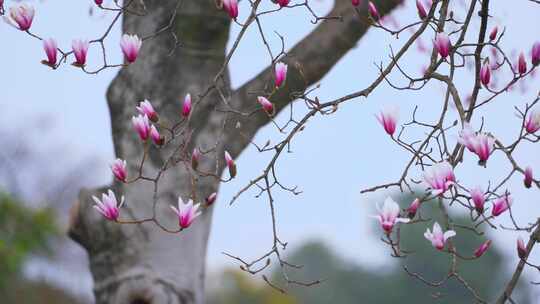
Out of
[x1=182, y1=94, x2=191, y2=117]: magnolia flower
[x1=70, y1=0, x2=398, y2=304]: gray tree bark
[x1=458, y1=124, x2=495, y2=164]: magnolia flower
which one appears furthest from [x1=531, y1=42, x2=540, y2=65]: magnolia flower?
[x1=70, y1=0, x2=398, y2=304]: gray tree bark

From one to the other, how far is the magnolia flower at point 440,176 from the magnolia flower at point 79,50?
46.4 inches

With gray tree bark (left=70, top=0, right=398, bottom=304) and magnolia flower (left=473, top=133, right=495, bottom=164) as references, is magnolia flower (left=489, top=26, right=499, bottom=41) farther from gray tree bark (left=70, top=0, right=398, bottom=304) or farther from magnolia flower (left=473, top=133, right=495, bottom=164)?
gray tree bark (left=70, top=0, right=398, bottom=304)

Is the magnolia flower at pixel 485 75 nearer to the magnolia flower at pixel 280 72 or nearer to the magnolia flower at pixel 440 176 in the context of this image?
the magnolia flower at pixel 440 176

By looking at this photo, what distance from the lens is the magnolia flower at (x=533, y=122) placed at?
108 inches

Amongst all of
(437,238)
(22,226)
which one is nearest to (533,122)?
(437,238)

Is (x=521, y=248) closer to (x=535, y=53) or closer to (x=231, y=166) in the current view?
(x=535, y=53)

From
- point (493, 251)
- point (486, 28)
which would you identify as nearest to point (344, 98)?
point (486, 28)

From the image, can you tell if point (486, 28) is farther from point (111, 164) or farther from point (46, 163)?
point (46, 163)

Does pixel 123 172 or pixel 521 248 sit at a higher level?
pixel 123 172

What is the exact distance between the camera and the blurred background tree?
36.2m

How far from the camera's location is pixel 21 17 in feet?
10.0

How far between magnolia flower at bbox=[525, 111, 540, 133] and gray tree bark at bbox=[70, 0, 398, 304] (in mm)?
1569

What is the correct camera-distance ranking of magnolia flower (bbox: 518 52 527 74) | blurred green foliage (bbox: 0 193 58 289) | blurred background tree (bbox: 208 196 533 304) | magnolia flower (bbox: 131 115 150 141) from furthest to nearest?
blurred background tree (bbox: 208 196 533 304) < blurred green foliage (bbox: 0 193 58 289) < magnolia flower (bbox: 518 52 527 74) < magnolia flower (bbox: 131 115 150 141)

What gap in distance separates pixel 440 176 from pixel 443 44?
48 centimetres
